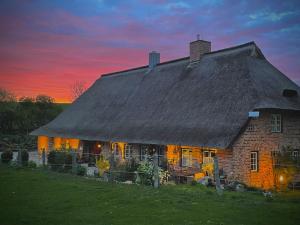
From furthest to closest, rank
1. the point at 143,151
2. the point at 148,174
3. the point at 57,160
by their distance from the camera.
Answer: the point at 143,151, the point at 57,160, the point at 148,174

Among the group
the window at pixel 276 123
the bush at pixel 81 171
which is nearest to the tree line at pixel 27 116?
the bush at pixel 81 171

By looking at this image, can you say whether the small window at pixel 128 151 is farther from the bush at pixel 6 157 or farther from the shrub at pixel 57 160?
the bush at pixel 6 157

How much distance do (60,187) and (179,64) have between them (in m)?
16.8

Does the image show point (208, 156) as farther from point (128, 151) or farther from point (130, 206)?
point (130, 206)

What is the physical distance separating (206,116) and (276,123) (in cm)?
417

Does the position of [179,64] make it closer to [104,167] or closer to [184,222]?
[104,167]

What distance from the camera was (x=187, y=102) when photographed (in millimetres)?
23812

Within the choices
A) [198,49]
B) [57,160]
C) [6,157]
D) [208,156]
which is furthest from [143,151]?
[6,157]

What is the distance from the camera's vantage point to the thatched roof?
1980cm

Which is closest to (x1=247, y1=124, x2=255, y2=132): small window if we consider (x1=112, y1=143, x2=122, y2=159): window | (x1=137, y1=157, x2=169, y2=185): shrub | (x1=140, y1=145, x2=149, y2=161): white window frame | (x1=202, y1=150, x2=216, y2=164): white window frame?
(x1=202, y1=150, x2=216, y2=164): white window frame

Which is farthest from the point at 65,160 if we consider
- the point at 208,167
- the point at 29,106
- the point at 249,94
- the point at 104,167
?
the point at 29,106

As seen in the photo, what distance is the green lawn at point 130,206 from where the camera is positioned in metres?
9.90

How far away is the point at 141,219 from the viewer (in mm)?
9992

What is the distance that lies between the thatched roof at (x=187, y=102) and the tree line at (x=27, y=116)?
51.6ft
